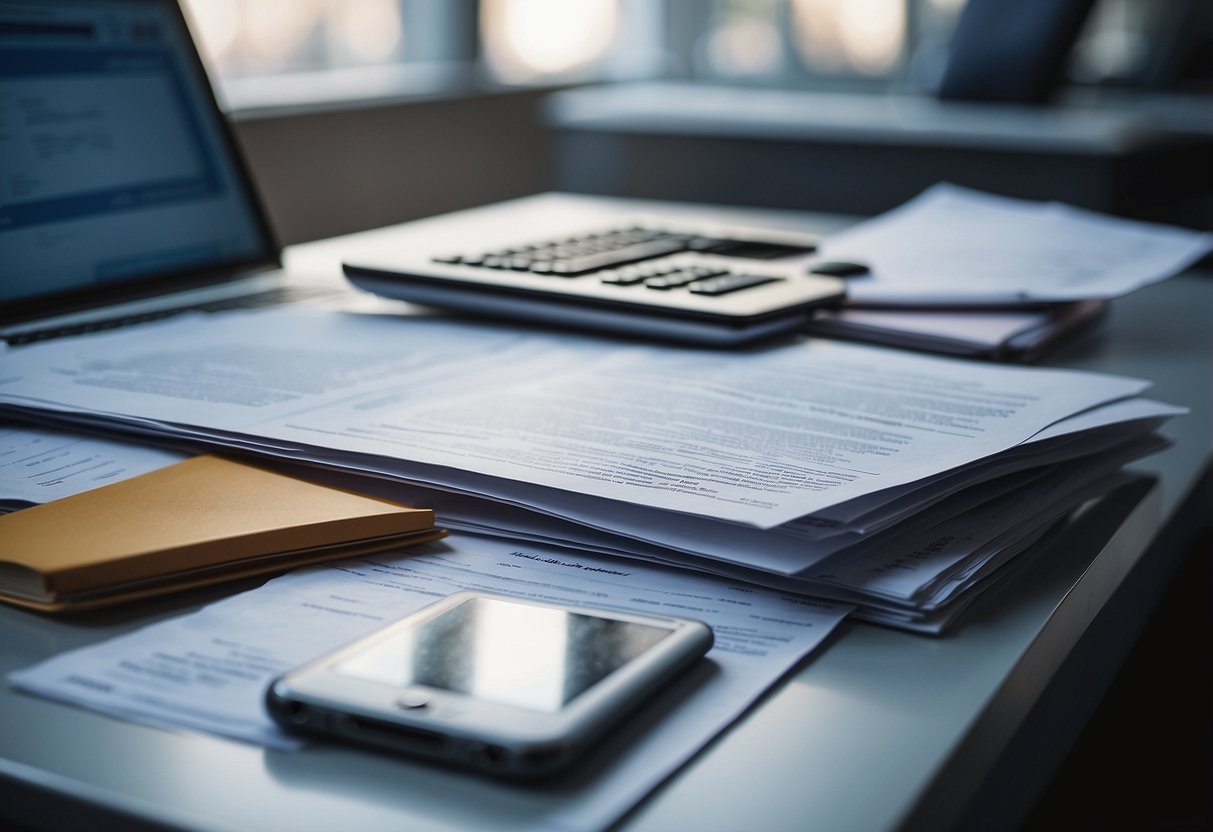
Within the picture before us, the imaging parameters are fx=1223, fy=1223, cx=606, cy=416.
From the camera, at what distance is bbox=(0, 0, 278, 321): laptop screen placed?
0.84m

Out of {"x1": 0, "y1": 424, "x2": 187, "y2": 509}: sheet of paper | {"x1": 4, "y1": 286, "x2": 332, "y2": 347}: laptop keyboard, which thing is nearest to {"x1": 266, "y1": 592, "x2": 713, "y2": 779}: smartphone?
{"x1": 0, "y1": 424, "x2": 187, "y2": 509}: sheet of paper

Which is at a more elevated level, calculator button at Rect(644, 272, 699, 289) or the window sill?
the window sill

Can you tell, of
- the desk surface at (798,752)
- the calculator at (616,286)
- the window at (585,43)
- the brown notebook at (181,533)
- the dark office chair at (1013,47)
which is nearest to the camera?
the desk surface at (798,752)

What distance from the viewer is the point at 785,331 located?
0.83 metres

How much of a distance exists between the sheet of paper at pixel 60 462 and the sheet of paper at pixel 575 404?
0.02m

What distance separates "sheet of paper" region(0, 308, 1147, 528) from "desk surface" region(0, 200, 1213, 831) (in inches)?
2.7

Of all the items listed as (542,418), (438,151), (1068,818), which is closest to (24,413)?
(542,418)

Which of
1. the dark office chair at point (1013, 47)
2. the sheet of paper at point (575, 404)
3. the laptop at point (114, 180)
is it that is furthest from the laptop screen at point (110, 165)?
the dark office chair at point (1013, 47)

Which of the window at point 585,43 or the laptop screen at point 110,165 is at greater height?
the window at point 585,43

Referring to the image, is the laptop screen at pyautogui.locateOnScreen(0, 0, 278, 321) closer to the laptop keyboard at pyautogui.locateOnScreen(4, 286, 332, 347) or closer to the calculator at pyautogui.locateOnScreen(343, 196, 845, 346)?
the laptop keyboard at pyautogui.locateOnScreen(4, 286, 332, 347)

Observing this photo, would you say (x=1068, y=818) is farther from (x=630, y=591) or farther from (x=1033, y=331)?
(x=630, y=591)

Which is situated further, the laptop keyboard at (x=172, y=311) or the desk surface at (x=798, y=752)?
the laptop keyboard at (x=172, y=311)

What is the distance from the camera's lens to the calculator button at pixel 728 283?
0.81 meters

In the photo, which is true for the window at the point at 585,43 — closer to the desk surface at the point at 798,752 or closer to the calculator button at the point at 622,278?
the calculator button at the point at 622,278
